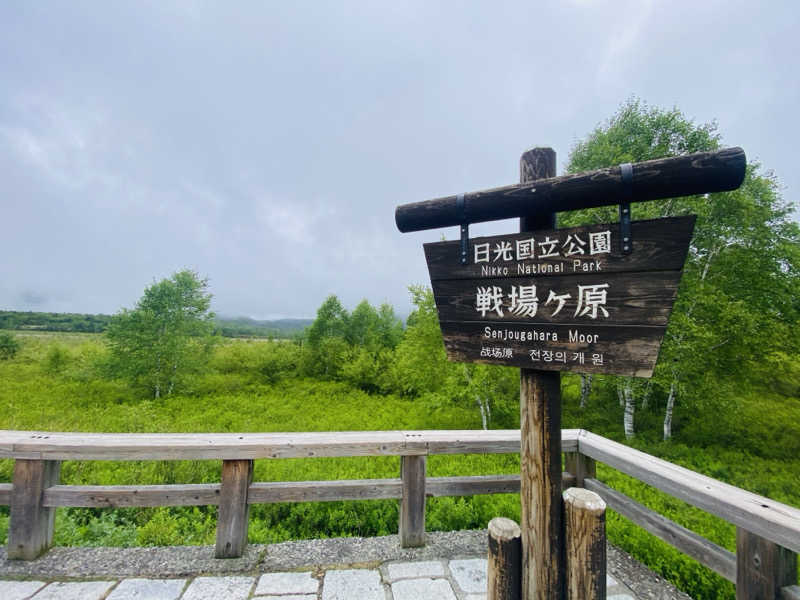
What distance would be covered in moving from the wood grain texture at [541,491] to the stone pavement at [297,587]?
115 cm

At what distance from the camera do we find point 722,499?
194cm

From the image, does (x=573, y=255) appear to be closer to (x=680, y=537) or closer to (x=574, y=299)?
(x=574, y=299)

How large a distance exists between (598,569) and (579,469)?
2.27 metres

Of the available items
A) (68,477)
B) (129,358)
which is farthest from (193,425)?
(129,358)

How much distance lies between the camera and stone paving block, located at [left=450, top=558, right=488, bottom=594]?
2.46 m

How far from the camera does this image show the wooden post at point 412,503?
2.91 metres

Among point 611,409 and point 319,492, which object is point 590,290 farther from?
point 611,409

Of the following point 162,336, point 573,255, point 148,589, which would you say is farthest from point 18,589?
point 162,336

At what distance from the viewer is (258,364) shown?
66.9ft

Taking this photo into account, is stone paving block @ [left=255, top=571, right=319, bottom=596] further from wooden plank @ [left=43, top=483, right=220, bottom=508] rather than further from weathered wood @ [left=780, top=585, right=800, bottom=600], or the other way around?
weathered wood @ [left=780, top=585, right=800, bottom=600]

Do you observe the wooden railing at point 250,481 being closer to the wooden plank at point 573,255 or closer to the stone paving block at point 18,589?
the stone paving block at point 18,589

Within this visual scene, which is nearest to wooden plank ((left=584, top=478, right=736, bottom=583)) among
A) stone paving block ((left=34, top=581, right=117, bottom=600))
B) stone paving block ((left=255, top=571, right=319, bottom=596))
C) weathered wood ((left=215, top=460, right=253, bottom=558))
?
stone paving block ((left=255, top=571, right=319, bottom=596))

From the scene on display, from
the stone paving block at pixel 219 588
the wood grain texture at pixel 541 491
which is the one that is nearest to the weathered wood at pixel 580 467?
the wood grain texture at pixel 541 491

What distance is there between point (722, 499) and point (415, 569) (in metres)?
2.14
